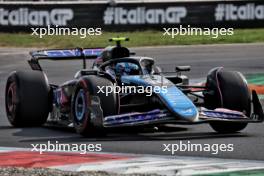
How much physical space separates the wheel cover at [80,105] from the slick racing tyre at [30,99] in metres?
0.87

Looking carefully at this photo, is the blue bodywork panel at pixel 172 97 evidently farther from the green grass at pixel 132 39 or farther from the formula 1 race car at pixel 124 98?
the green grass at pixel 132 39

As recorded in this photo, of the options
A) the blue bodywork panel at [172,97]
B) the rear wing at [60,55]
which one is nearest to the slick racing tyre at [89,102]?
the blue bodywork panel at [172,97]

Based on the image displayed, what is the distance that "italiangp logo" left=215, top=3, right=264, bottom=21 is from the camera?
1174 inches

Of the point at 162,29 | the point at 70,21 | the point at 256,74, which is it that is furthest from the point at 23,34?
the point at 256,74

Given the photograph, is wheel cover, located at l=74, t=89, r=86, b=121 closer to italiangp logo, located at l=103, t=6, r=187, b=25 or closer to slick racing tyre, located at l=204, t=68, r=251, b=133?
slick racing tyre, located at l=204, t=68, r=251, b=133

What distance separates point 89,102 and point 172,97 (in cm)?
102

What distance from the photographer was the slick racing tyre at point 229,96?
1148 cm

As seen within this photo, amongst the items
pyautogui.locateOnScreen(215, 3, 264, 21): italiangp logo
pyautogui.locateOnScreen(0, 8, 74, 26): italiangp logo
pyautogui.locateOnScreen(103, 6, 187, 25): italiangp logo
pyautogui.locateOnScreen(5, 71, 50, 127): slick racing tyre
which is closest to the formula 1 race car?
pyautogui.locateOnScreen(5, 71, 50, 127): slick racing tyre

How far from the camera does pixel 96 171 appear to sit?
8.23 metres

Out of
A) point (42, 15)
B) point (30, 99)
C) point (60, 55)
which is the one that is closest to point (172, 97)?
point (30, 99)

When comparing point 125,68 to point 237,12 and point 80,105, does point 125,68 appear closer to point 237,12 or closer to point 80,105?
point 80,105

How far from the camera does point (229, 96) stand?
11.5 m

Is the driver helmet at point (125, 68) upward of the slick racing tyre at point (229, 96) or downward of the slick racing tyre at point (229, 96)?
upward

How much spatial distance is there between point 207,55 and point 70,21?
6320 mm
